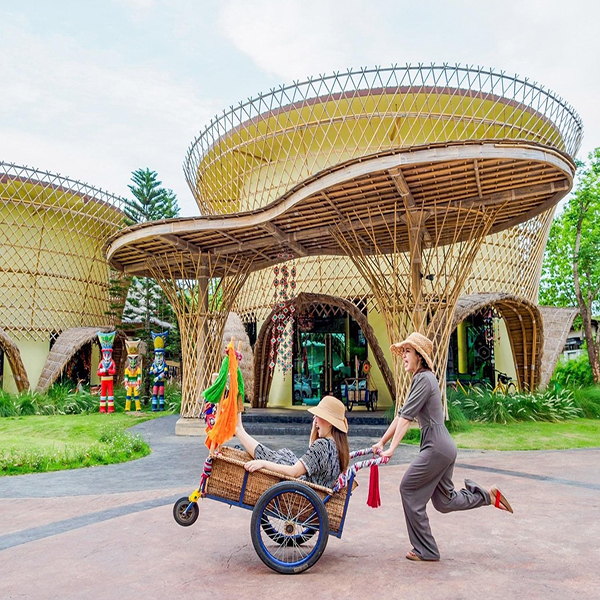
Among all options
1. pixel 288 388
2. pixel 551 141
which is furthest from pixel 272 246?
pixel 551 141

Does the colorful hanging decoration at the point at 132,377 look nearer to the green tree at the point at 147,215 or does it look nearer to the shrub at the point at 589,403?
the green tree at the point at 147,215

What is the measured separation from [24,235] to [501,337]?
14779mm

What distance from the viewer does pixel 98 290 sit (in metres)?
19.3

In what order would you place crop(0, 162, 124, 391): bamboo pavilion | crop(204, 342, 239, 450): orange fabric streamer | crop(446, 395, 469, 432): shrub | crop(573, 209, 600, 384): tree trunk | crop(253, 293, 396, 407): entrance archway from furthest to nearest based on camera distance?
crop(0, 162, 124, 391): bamboo pavilion → crop(573, 209, 600, 384): tree trunk → crop(253, 293, 396, 407): entrance archway → crop(446, 395, 469, 432): shrub → crop(204, 342, 239, 450): orange fabric streamer

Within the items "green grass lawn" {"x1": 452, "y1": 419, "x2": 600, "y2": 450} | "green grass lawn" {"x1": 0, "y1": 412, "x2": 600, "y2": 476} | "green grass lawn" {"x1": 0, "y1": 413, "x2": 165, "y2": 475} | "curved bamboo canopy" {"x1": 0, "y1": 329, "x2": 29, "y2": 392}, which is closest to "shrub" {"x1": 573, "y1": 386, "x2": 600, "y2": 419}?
"green grass lawn" {"x1": 0, "y1": 412, "x2": 600, "y2": 476}

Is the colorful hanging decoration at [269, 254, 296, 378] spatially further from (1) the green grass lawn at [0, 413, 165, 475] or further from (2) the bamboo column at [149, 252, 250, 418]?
(1) the green grass lawn at [0, 413, 165, 475]

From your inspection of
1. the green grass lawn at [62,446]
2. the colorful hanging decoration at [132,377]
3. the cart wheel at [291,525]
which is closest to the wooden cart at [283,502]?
the cart wheel at [291,525]

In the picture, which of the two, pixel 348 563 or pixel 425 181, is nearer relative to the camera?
pixel 348 563

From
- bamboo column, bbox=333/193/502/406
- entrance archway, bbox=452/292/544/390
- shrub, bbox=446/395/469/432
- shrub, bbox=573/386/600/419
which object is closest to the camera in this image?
bamboo column, bbox=333/193/502/406

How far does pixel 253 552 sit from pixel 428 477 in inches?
45.1

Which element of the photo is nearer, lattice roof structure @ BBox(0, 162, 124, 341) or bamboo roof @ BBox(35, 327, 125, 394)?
bamboo roof @ BBox(35, 327, 125, 394)

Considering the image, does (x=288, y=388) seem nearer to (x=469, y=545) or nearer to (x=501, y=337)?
(x=501, y=337)

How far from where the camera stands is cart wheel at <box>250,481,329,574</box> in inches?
112

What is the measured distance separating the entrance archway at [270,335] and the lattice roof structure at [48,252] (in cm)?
818
